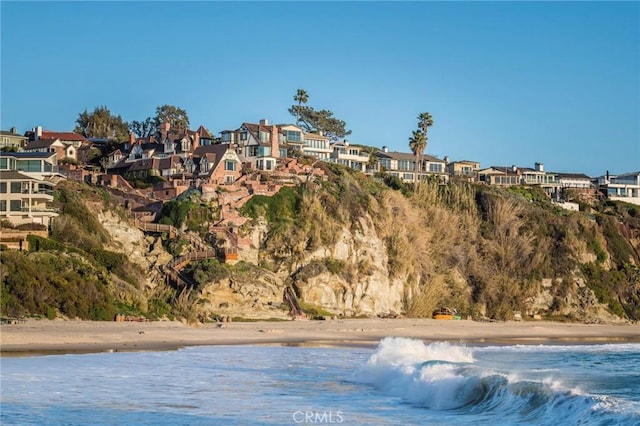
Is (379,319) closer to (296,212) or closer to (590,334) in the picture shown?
(296,212)

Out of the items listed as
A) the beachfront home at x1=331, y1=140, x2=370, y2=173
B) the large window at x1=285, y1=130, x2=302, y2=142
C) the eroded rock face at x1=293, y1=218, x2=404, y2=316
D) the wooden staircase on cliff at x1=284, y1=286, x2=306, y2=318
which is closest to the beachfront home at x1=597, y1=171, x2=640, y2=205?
the beachfront home at x1=331, y1=140, x2=370, y2=173

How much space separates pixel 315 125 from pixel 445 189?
1449 inches

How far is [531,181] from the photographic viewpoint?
10400 cm

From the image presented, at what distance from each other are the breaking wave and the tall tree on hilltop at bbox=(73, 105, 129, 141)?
6871cm

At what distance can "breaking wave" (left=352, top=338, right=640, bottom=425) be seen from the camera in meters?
20.3

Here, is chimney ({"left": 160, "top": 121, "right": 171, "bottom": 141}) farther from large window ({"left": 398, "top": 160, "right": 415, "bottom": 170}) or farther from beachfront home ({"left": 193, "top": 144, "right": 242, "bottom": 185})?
large window ({"left": 398, "top": 160, "right": 415, "bottom": 170})

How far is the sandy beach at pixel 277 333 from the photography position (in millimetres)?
34938

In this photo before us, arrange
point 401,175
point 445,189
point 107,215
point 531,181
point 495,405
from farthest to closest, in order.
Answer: point 531,181 < point 401,175 < point 445,189 < point 107,215 < point 495,405

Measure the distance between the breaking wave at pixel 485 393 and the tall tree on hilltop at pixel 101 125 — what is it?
6871 centimetres

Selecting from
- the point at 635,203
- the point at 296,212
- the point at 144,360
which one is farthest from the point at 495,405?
the point at 635,203

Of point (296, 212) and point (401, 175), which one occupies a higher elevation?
point (401, 175)

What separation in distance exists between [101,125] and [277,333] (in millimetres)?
56976

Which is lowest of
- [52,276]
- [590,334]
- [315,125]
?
[590,334]

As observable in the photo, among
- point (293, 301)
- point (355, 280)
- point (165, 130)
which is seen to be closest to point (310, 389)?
point (293, 301)
